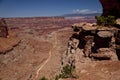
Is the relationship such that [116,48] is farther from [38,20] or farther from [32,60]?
[38,20]

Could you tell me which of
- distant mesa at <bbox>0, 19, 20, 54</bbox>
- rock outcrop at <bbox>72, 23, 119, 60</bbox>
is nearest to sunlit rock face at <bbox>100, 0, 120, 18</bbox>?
rock outcrop at <bbox>72, 23, 119, 60</bbox>

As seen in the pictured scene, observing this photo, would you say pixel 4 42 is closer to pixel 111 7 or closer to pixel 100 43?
pixel 111 7

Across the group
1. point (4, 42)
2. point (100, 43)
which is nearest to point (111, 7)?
point (100, 43)

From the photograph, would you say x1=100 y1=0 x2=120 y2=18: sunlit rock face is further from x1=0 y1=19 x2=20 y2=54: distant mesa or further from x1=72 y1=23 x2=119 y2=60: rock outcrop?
x1=0 y1=19 x2=20 y2=54: distant mesa

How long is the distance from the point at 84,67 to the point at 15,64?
22001mm

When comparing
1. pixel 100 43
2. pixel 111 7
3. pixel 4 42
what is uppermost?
pixel 111 7

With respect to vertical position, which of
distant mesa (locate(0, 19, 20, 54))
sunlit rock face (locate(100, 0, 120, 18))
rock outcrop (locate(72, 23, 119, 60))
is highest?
sunlit rock face (locate(100, 0, 120, 18))

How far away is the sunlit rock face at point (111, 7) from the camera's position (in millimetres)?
29434

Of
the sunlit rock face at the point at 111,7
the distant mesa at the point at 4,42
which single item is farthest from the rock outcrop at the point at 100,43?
the distant mesa at the point at 4,42

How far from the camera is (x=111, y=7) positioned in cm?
3111

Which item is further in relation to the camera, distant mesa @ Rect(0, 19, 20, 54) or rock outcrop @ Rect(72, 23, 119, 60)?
distant mesa @ Rect(0, 19, 20, 54)

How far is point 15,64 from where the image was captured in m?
40.4

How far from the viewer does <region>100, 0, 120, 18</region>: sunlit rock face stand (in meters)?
29.4

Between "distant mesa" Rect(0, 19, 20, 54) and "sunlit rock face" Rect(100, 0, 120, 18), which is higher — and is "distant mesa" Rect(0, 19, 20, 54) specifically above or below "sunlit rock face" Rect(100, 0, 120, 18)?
below
